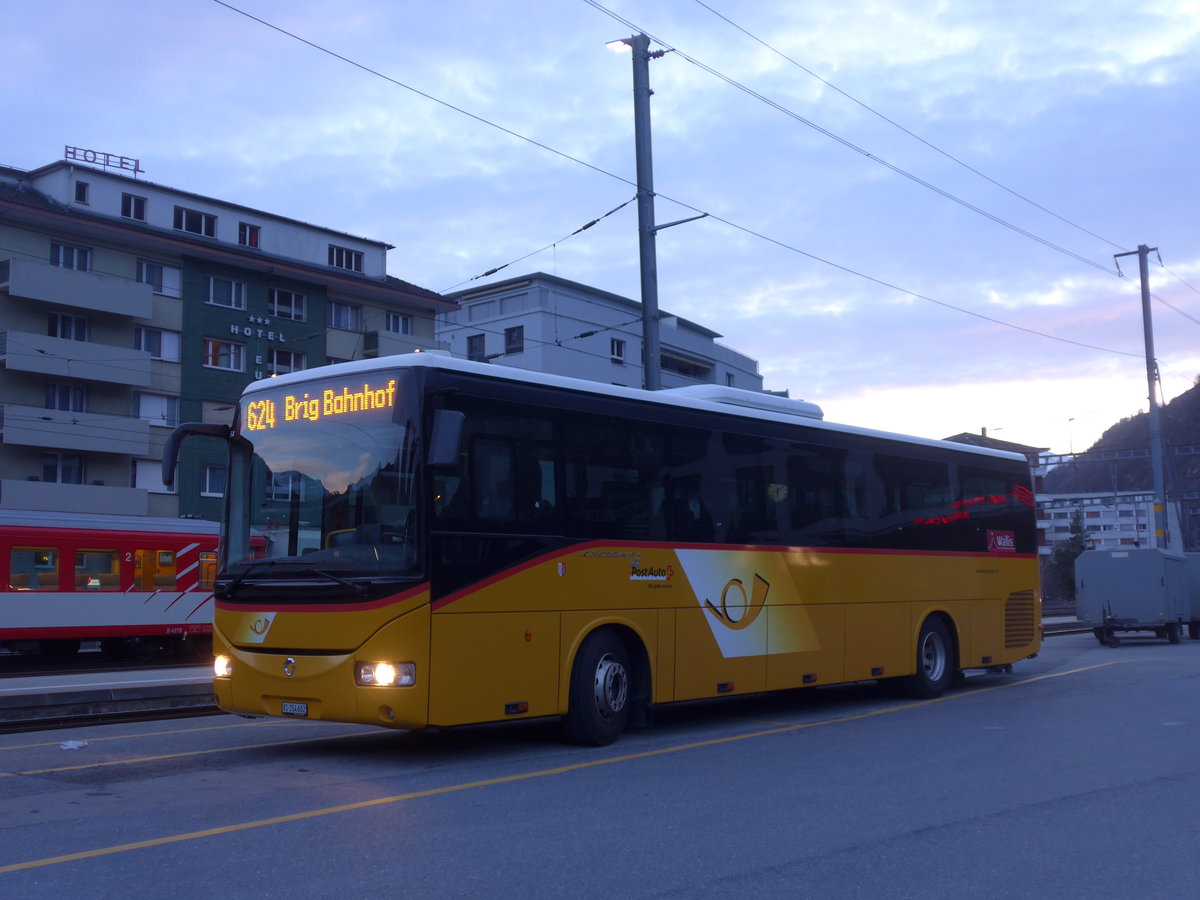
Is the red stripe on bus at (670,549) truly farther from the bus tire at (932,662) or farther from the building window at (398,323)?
the building window at (398,323)

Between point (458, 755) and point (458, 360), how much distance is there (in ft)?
10.9

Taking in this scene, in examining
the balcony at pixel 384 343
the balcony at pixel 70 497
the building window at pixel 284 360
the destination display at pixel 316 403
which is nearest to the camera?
the destination display at pixel 316 403

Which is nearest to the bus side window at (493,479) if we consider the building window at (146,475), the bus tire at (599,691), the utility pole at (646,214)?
the bus tire at (599,691)

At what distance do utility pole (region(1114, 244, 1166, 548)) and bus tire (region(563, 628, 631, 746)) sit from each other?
34.0 metres

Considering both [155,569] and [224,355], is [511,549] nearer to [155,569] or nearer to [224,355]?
[155,569]

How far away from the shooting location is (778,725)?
12.8 metres

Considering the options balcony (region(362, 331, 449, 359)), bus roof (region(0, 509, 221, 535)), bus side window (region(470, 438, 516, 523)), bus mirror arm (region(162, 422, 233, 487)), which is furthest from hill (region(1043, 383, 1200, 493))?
bus mirror arm (region(162, 422, 233, 487))

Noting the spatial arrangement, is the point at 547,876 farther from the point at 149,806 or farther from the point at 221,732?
the point at 221,732

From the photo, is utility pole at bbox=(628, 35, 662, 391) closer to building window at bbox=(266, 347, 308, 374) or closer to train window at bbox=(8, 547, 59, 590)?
train window at bbox=(8, 547, 59, 590)

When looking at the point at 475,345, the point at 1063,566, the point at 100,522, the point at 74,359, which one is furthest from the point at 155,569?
the point at 1063,566

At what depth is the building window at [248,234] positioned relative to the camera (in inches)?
1882

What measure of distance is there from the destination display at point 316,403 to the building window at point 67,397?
3388 cm

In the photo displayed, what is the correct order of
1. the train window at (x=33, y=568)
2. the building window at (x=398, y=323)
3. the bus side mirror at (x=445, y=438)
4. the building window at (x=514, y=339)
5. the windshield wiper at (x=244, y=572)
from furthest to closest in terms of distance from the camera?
the building window at (x=514, y=339) < the building window at (x=398, y=323) < the train window at (x=33, y=568) < the windshield wiper at (x=244, y=572) < the bus side mirror at (x=445, y=438)

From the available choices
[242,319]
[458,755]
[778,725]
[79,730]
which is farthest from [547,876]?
[242,319]
